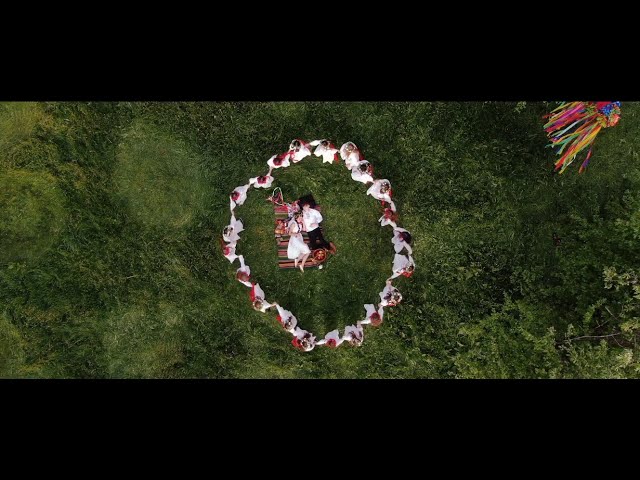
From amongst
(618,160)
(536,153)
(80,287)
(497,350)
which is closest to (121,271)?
(80,287)

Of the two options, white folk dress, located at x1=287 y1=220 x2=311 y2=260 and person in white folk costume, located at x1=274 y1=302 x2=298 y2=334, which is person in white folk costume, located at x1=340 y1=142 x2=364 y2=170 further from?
person in white folk costume, located at x1=274 y1=302 x2=298 y2=334

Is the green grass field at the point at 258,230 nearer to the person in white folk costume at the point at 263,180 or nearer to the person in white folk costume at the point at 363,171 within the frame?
the person in white folk costume at the point at 263,180

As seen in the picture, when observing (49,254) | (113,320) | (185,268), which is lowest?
(113,320)

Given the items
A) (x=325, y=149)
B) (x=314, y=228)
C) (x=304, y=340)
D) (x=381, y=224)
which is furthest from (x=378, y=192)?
(x=304, y=340)

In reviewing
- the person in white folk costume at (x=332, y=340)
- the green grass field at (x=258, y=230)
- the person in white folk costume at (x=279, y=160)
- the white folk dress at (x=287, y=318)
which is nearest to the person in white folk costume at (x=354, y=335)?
the person in white folk costume at (x=332, y=340)

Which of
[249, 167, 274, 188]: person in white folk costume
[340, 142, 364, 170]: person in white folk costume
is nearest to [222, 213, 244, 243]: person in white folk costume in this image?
[249, 167, 274, 188]: person in white folk costume

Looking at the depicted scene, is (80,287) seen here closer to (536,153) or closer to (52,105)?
(52,105)

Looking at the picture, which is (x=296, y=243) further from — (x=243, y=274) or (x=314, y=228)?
(x=243, y=274)
